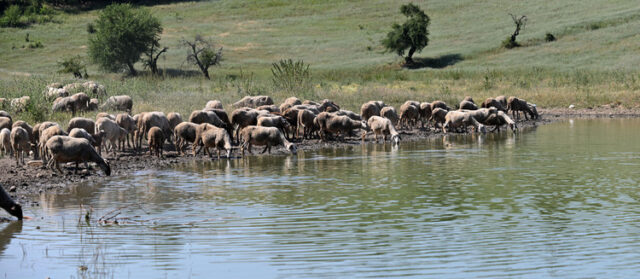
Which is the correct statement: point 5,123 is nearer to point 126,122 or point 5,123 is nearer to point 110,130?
point 110,130

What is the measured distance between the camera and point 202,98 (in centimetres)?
3797

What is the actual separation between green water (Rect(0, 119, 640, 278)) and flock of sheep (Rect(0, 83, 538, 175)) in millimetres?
1783

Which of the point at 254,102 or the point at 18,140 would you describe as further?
the point at 254,102

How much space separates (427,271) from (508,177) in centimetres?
1004

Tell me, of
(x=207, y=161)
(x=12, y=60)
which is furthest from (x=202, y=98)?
(x=12, y=60)

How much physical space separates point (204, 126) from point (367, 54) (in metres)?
62.2

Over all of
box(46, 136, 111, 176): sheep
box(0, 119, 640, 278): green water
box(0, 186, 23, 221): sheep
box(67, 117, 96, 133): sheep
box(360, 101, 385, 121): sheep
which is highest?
box(360, 101, 385, 121): sheep

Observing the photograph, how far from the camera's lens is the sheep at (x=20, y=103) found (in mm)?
30656

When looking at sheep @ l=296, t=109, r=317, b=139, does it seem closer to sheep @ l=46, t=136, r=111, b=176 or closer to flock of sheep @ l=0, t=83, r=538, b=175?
flock of sheep @ l=0, t=83, r=538, b=175

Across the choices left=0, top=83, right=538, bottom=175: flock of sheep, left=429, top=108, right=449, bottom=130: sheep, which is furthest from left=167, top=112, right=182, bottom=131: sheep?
left=429, top=108, right=449, bottom=130: sheep

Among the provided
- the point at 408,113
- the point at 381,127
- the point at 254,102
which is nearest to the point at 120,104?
the point at 254,102

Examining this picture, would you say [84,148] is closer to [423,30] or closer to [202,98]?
[202,98]

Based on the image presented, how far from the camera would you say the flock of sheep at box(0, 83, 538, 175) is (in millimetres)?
21766

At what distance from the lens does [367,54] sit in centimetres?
8594
